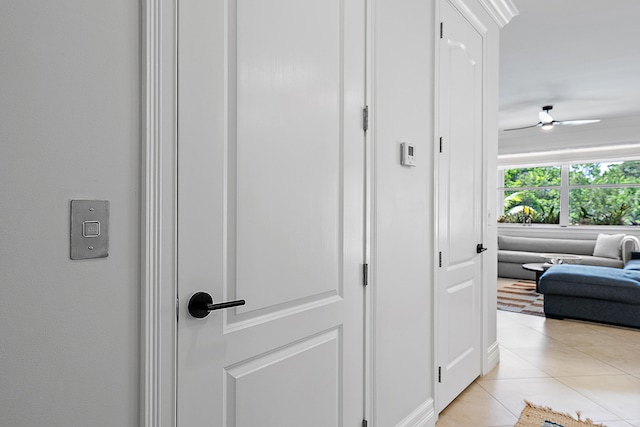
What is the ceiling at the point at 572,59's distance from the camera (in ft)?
10.8

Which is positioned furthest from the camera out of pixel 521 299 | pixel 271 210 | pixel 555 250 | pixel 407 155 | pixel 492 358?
pixel 555 250

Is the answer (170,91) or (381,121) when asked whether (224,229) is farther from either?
(381,121)

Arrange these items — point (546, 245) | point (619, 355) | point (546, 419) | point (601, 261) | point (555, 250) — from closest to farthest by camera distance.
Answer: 1. point (546, 419)
2. point (619, 355)
3. point (601, 261)
4. point (555, 250)
5. point (546, 245)

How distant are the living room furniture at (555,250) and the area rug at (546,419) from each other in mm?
4800

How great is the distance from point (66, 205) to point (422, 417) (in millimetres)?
2014

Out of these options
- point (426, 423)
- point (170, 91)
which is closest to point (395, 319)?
point (426, 423)

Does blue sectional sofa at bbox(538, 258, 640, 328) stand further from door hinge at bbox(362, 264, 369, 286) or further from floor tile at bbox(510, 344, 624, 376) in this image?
door hinge at bbox(362, 264, 369, 286)

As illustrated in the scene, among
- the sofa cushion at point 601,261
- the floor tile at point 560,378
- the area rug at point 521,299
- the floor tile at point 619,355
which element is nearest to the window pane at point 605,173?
the sofa cushion at point 601,261

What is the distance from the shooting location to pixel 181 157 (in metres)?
1.05

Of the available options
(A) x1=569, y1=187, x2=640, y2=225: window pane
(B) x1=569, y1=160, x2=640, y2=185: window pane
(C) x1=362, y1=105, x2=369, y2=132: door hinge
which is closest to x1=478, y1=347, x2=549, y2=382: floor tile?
(C) x1=362, y1=105, x2=369, y2=132: door hinge

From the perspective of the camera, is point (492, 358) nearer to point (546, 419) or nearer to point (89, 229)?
point (546, 419)

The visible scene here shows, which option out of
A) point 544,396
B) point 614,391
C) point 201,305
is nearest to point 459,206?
point 544,396

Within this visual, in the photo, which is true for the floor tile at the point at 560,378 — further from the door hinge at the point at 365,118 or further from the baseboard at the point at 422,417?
the door hinge at the point at 365,118

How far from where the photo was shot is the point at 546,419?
2.37 metres
